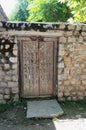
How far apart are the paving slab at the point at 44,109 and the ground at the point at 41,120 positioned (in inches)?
5.3

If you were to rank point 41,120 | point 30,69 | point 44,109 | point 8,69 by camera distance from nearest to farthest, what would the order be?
1. point 41,120
2. point 44,109
3. point 8,69
4. point 30,69

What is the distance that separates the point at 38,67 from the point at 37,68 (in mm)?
43

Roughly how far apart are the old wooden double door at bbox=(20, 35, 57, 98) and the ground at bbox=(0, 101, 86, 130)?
589mm

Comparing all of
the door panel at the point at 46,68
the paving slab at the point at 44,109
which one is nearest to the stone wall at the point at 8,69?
the paving slab at the point at 44,109

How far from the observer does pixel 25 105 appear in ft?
27.3

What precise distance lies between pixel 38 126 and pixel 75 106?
1.81 m

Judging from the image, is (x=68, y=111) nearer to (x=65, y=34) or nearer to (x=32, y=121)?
(x=32, y=121)

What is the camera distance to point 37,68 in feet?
28.2

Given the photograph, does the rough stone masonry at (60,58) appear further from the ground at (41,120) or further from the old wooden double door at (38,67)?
the ground at (41,120)

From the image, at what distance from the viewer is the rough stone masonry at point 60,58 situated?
824cm

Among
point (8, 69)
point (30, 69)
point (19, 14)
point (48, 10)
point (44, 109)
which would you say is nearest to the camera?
point (44, 109)

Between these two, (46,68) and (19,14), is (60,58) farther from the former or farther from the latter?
(19,14)

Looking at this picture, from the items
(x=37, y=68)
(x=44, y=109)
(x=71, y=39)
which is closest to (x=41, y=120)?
(x=44, y=109)

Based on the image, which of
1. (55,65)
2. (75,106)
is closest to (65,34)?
(55,65)
